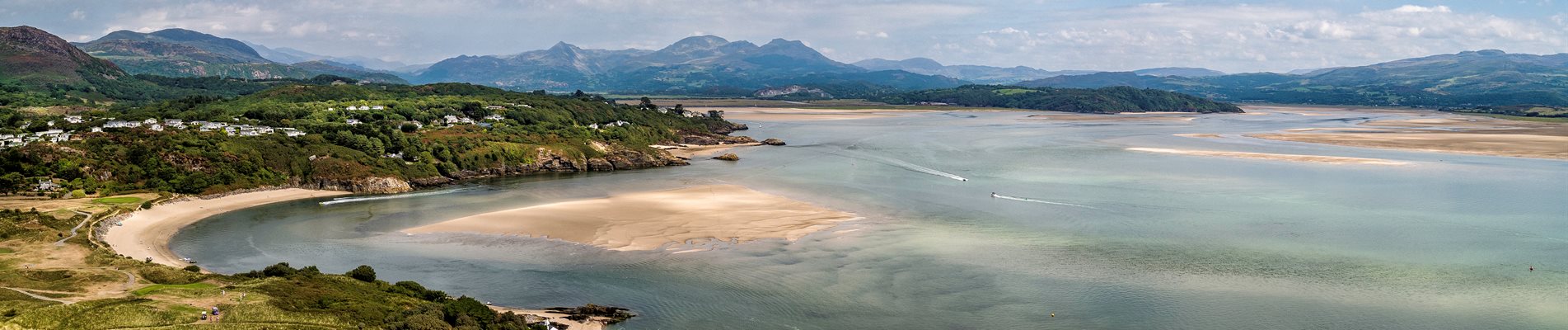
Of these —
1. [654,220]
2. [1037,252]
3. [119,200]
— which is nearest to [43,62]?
[119,200]

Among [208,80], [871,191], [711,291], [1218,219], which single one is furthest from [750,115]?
[711,291]

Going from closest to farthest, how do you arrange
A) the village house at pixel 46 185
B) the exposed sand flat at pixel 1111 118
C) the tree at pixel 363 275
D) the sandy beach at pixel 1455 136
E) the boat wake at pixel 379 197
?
the tree at pixel 363 275 < the village house at pixel 46 185 < the boat wake at pixel 379 197 < the sandy beach at pixel 1455 136 < the exposed sand flat at pixel 1111 118

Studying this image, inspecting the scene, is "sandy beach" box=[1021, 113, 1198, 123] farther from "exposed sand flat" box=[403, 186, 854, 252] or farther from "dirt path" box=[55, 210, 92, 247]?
"dirt path" box=[55, 210, 92, 247]

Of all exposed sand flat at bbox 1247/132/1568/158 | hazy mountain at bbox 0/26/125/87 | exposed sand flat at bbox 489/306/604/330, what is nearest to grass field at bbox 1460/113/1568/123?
exposed sand flat at bbox 1247/132/1568/158

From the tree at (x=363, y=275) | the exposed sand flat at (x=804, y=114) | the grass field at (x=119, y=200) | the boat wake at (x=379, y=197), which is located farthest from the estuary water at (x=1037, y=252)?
the exposed sand flat at (x=804, y=114)

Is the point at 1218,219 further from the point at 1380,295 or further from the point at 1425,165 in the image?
the point at 1425,165

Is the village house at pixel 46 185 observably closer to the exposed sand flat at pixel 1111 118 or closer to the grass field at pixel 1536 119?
the exposed sand flat at pixel 1111 118
